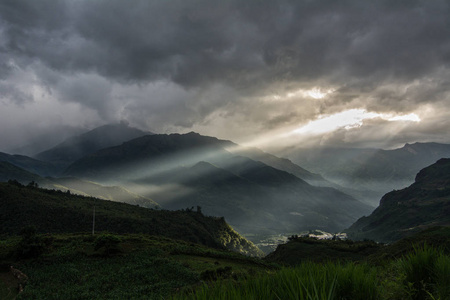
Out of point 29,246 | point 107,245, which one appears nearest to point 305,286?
point 107,245

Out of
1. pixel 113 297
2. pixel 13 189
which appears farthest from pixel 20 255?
pixel 13 189

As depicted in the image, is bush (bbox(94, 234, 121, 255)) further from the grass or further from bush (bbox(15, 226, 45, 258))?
the grass

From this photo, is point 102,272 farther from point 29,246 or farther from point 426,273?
point 426,273

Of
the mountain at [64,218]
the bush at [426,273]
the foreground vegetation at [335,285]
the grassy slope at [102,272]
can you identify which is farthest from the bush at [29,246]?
the mountain at [64,218]

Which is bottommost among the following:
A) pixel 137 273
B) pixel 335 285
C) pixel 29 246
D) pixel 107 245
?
pixel 137 273

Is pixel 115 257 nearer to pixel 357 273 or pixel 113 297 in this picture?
pixel 113 297

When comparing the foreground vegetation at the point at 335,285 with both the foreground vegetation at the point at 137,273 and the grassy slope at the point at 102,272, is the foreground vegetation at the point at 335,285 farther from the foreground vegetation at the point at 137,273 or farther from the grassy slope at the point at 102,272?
the grassy slope at the point at 102,272

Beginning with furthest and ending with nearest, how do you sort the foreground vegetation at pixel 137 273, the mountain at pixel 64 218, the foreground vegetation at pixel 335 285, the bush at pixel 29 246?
the mountain at pixel 64 218 < the bush at pixel 29 246 < the foreground vegetation at pixel 137 273 < the foreground vegetation at pixel 335 285

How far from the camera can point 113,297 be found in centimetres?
2767

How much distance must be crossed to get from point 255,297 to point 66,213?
150202 millimetres

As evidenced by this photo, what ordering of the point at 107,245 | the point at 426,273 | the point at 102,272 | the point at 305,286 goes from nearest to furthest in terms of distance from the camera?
1. the point at 305,286
2. the point at 426,273
3. the point at 102,272
4. the point at 107,245

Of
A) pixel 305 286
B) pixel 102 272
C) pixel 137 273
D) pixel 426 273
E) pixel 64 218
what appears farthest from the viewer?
pixel 64 218

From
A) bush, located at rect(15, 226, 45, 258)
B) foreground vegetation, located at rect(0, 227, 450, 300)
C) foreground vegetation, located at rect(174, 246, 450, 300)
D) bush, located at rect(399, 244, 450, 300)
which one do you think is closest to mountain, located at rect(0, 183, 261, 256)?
foreground vegetation, located at rect(0, 227, 450, 300)

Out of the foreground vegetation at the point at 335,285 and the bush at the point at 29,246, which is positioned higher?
the foreground vegetation at the point at 335,285
